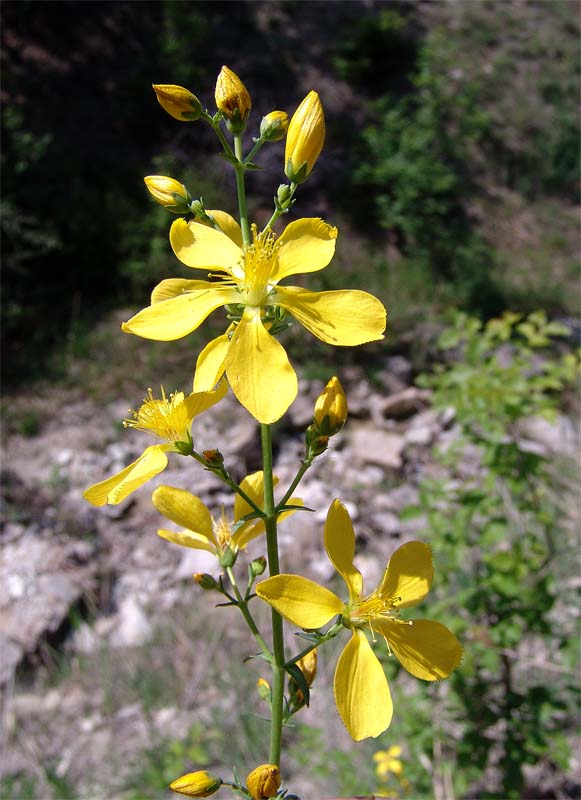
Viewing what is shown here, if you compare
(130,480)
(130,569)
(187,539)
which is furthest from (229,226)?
(130,569)

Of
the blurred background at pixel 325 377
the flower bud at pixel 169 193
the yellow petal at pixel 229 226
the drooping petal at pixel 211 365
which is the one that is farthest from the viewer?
the blurred background at pixel 325 377

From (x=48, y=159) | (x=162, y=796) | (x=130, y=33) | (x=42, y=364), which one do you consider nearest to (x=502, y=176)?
(x=130, y=33)

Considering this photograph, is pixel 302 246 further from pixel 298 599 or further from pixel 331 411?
pixel 298 599

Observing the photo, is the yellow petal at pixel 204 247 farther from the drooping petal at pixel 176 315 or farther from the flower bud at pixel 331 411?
the flower bud at pixel 331 411

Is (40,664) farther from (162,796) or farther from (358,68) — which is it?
(358,68)

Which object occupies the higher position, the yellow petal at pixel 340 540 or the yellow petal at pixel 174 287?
the yellow petal at pixel 174 287

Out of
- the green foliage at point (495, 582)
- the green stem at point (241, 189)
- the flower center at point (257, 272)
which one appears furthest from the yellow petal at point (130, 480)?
the green foliage at point (495, 582)
